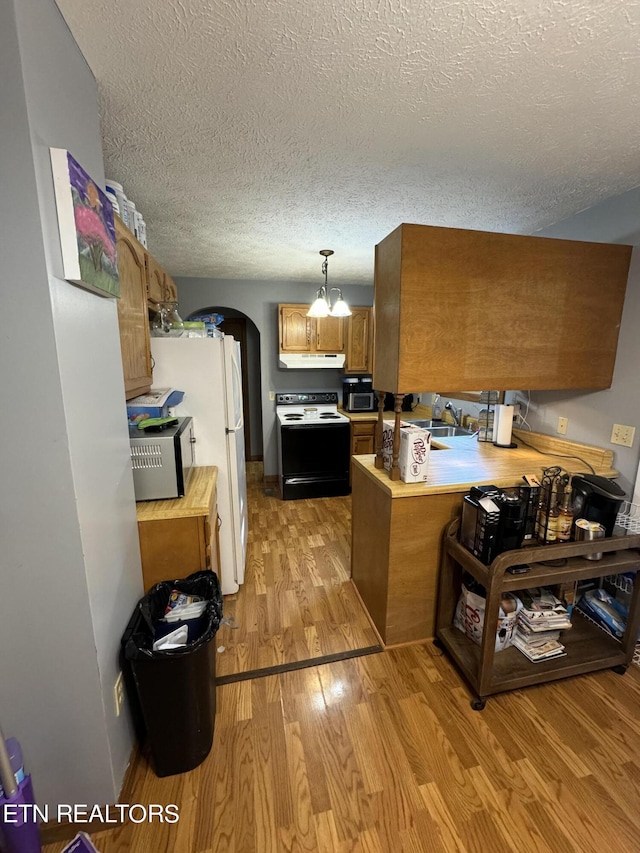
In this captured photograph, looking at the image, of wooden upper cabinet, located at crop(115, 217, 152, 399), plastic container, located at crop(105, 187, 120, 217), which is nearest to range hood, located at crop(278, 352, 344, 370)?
wooden upper cabinet, located at crop(115, 217, 152, 399)

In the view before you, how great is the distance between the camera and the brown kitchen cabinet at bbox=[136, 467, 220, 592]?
1558 mm

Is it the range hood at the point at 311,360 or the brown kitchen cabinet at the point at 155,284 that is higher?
the brown kitchen cabinet at the point at 155,284

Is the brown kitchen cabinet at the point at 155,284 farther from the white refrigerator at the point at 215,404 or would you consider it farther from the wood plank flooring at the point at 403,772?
the wood plank flooring at the point at 403,772

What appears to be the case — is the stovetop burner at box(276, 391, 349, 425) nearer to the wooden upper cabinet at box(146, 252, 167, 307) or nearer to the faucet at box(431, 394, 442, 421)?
the faucet at box(431, 394, 442, 421)

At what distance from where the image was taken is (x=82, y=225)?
941 millimetres

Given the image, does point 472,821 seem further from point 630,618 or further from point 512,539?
point 630,618

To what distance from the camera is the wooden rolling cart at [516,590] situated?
4.84ft

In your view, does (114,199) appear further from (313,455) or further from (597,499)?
(313,455)

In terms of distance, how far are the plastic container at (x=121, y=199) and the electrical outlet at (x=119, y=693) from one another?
176 centimetres

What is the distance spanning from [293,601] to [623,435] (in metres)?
2.13

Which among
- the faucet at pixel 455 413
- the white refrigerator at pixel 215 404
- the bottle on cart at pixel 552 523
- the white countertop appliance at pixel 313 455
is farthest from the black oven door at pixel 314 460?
the bottle on cart at pixel 552 523

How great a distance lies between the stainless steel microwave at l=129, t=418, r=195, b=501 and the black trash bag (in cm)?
40

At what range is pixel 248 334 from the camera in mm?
5148

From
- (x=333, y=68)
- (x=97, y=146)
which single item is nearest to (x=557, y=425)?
(x=333, y=68)
